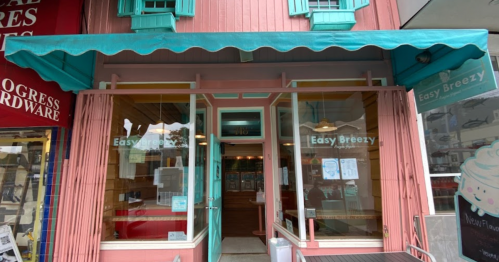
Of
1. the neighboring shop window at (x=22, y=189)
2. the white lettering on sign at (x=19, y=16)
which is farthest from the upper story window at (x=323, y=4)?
the neighboring shop window at (x=22, y=189)

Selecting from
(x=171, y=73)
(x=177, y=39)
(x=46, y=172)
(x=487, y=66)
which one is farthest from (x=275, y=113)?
(x=46, y=172)

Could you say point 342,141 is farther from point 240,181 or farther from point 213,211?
point 240,181

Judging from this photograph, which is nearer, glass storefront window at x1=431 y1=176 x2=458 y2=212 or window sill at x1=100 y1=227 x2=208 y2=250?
window sill at x1=100 y1=227 x2=208 y2=250

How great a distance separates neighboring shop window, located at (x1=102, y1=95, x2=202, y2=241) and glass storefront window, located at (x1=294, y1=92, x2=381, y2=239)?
170cm

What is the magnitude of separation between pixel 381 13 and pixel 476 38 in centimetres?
158

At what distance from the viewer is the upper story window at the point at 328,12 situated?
3459 millimetres

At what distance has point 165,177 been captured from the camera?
3521mm

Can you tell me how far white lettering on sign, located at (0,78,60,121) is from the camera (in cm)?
246

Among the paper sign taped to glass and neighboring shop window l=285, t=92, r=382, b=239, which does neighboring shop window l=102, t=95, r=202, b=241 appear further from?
the paper sign taped to glass

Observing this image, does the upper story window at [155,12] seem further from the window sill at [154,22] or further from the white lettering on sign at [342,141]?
the white lettering on sign at [342,141]

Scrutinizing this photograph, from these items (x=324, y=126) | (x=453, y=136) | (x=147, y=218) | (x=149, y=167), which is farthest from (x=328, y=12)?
(x=147, y=218)

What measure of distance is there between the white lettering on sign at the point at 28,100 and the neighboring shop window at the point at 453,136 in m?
4.91

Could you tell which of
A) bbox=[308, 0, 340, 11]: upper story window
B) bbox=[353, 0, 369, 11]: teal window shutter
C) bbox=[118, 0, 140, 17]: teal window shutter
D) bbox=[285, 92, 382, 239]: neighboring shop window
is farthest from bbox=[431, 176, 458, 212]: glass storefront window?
bbox=[118, 0, 140, 17]: teal window shutter

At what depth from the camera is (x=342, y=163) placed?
138 inches
